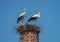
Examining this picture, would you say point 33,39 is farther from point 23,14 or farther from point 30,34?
point 23,14

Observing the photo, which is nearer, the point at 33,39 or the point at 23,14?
the point at 33,39

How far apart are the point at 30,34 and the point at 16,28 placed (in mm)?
1146

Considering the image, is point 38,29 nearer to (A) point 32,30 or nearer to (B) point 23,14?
(A) point 32,30

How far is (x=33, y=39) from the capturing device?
1803 cm

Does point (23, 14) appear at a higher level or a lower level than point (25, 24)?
higher

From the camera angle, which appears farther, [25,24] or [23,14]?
[23,14]

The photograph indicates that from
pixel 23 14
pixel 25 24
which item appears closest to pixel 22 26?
pixel 25 24

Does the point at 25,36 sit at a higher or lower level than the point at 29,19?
lower

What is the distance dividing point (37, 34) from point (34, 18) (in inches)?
56.8

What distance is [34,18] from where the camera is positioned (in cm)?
1923

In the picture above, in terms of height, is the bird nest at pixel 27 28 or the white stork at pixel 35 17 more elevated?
the white stork at pixel 35 17

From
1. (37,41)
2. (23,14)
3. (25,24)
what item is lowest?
(37,41)

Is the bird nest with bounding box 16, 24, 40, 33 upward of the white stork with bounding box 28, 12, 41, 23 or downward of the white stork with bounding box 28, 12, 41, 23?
downward

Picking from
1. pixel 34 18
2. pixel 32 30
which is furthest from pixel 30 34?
pixel 34 18
